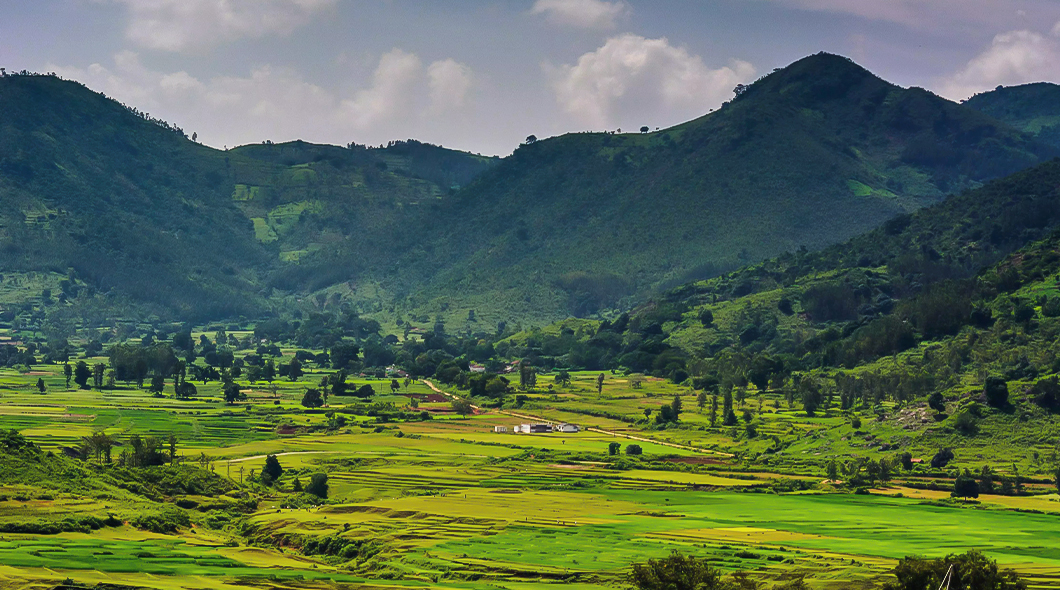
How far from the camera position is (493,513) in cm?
9950

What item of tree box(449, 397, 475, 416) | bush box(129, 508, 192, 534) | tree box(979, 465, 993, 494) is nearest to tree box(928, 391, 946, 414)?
tree box(979, 465, 993, 494)

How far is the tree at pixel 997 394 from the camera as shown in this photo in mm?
139125

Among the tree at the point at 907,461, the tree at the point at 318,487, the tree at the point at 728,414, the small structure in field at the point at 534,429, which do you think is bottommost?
the tree at the point at 318,487

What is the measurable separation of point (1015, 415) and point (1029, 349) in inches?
1103

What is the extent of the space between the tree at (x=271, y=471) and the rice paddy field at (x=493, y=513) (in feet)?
3.52

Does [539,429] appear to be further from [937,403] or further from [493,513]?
[493,513]

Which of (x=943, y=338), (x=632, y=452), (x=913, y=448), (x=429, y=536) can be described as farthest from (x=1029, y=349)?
(x=429, y=536)

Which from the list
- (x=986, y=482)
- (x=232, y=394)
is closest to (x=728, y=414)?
(x=986, y=482)

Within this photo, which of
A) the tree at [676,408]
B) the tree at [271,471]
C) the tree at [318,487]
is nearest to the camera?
the tree at [318,487]

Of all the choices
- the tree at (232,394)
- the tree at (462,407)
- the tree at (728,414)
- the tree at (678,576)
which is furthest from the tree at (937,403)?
the tree at (232,394)

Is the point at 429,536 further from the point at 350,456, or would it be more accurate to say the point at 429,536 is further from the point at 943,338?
the point at 943,338

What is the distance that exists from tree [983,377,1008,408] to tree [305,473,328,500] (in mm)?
71040

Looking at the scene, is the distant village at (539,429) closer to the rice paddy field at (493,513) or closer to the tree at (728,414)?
the rice paddy field at (493,513)

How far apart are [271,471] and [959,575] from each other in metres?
70.8
